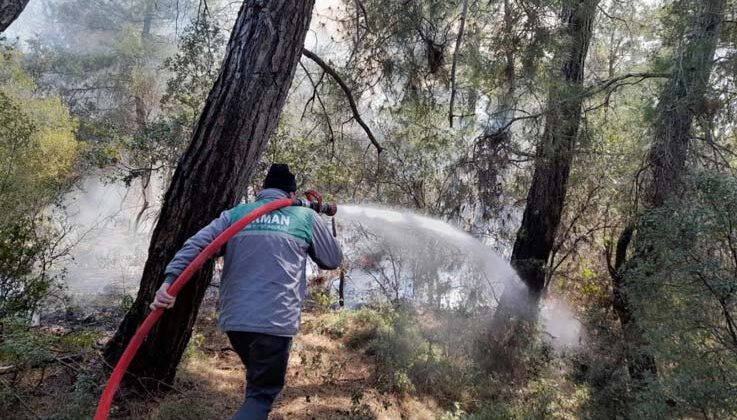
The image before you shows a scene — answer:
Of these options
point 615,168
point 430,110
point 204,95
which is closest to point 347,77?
point 430,110

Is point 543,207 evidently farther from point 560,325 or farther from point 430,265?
point 430,265

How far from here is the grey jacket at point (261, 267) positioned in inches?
111

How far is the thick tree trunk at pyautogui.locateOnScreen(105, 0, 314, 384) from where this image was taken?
140 inches

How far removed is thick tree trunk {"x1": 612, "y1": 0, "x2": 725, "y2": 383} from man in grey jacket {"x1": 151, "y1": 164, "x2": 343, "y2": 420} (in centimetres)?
390

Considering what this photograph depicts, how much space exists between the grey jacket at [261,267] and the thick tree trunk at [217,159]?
602mm

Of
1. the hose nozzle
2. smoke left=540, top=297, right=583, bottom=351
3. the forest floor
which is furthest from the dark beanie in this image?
smoke left=540, top=297, right=583, bottom=351

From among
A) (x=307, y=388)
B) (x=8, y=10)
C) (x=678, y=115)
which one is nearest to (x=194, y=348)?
(x=307, y=388)

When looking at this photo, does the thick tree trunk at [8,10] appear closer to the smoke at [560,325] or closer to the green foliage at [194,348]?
the green foliage at [194,348]

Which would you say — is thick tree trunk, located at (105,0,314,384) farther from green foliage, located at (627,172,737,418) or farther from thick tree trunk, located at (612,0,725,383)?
thick tree trunk, located at (612,0,725,383)

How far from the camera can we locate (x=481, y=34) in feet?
21.7

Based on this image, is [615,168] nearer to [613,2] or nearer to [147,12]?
[613,2]

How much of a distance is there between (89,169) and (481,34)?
1259 centimetres

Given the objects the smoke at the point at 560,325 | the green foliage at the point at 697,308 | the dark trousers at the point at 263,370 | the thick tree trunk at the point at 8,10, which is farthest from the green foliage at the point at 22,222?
the smoke at the point at 560,325

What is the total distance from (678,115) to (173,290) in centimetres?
549
